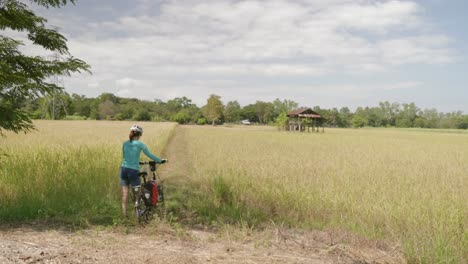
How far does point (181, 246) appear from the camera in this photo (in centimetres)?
525

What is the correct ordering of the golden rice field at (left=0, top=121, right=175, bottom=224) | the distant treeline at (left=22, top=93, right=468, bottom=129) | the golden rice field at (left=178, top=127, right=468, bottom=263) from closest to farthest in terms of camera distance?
the golden rice field at (left=178, top=127, right=468, bottom=263)
the golden rice field at (left=0, top=121, right=175, bottom=224)
the distant treeline at (left=22, top=93, right=468, bottom=129)

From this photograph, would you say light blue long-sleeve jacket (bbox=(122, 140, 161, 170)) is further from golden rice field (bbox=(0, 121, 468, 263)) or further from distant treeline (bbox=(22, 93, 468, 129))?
distant treeline (bbox=(22, 93, 468, 129))

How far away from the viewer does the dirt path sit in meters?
4.69

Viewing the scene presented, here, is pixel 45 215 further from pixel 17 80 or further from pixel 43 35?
pixel 43 35

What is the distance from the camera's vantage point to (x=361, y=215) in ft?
23.0

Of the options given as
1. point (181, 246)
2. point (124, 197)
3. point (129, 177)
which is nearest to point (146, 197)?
point (129, 177)

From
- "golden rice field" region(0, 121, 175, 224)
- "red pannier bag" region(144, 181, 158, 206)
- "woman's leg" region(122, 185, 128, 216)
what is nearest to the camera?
"red pannier bag" region(144, 181, 158, 206)

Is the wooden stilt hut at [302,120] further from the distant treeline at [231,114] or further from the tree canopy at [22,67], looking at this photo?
the tree canopy at [22,67]

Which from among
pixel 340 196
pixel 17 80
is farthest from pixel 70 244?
pixel 340 196

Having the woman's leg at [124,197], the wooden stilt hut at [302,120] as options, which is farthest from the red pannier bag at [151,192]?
the wooden stilt hut at [302,120]

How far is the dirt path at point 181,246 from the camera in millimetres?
4688

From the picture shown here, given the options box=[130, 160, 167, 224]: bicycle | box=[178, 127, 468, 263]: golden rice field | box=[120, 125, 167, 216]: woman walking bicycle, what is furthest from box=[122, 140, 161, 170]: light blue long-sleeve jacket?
box=[178, 127, 468, 263]: golden rice field

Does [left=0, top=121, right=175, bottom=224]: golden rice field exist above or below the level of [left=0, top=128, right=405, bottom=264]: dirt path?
above

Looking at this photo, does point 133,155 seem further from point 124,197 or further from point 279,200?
point 279,200
